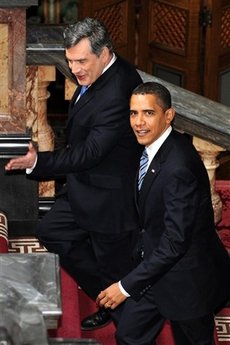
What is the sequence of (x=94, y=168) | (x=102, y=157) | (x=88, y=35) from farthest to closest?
(x=94, y=168), (x=102, y=157), (x=88, y=35)

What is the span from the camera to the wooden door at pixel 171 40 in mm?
11250

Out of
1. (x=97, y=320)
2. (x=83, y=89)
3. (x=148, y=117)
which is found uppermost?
(x=148, y=117)

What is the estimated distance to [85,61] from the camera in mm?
5367

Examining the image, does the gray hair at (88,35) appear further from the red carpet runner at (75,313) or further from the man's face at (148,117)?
the red carpet runner at (75,313)

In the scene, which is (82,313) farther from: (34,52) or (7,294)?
(7,294)

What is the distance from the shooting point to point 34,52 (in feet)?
20.9

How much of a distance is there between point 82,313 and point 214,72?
5.73 meters

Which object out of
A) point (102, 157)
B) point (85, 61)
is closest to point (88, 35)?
point (85, 61)

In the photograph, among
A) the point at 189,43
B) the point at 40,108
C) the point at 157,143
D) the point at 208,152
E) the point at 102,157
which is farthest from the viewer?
the point at 189,43

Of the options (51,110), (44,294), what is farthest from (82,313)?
(51,110)

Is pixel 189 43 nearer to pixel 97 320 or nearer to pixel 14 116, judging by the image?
pixel 14 116

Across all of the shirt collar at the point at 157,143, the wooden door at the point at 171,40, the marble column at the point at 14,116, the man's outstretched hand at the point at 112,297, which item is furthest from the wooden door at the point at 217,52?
the man's outstretched hand at the point at 112,297

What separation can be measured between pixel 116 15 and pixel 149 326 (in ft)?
20.9

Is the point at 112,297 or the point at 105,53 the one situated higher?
the point at 105,53
